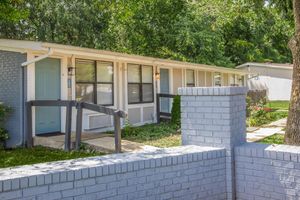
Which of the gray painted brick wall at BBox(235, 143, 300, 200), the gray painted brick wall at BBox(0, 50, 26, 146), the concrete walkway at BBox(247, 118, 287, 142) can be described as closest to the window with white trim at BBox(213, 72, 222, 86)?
the concrete walkway at BBox(247, 118, 287, 142)

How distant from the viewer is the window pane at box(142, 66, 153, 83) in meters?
12.7

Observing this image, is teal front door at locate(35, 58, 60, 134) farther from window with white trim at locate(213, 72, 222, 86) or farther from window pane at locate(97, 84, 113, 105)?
window with white trim at locate(213, 72, 222, 86)

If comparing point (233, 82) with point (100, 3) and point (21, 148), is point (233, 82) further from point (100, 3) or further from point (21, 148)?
point (21, 148)

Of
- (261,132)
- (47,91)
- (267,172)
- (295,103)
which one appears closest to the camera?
(267,172)

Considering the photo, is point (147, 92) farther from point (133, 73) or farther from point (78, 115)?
point (78, 115)

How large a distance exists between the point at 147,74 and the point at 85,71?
334 cm

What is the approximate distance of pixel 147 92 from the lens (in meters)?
12.9

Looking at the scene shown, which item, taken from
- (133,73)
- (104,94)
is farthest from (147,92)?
(104,94)

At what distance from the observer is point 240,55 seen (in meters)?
29.8

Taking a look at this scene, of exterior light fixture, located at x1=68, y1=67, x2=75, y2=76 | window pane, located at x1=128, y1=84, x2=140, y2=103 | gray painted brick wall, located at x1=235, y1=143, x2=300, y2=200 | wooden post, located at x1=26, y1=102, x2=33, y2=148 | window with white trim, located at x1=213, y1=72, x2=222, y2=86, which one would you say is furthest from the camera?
window with white trim, located at x1=213, y1=72, x2=222, y2=86

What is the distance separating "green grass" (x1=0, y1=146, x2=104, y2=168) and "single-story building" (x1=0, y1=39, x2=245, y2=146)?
763 mm

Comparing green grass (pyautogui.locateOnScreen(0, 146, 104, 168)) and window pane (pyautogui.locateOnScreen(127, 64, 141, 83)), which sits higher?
window pane (pyautogui.locateOnScreen(127, 64, 141, 83))

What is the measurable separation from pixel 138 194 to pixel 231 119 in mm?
1375

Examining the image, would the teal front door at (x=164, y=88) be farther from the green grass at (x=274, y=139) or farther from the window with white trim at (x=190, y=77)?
the green grass at (x=274, y=139)
